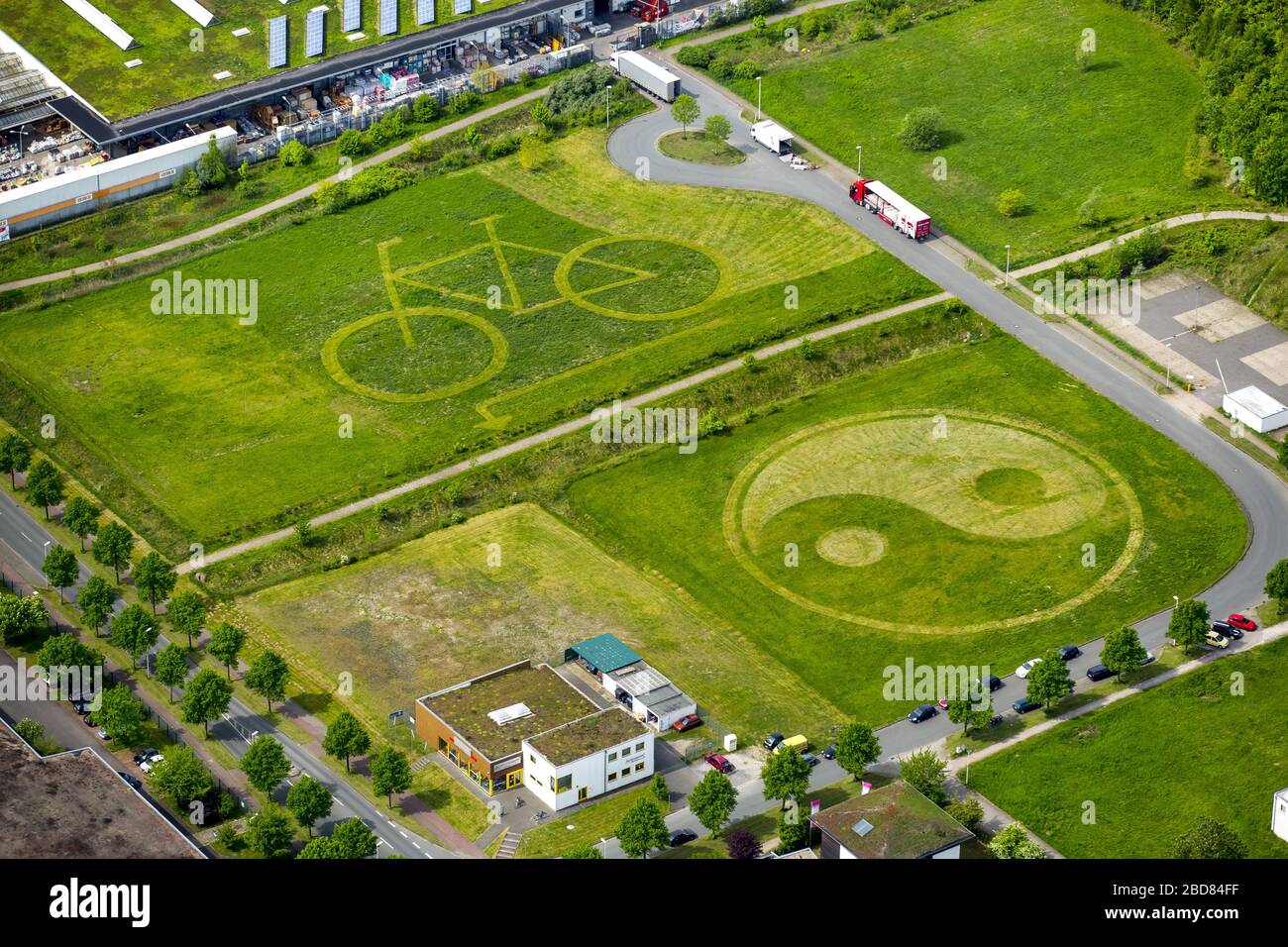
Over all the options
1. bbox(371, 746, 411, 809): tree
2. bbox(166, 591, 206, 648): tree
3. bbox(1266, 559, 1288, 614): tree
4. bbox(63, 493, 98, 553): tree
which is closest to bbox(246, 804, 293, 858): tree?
bbox(371, 746, 411, 809): tree

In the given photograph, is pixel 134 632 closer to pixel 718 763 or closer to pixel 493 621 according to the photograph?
pixel 493 621

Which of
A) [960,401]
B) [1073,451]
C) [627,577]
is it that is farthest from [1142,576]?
[627,577]

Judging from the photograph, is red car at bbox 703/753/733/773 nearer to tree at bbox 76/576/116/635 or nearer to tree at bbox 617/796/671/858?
tree at bbox 617/796/671/858

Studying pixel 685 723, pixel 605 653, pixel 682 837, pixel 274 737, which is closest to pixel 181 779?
pixel 274 737

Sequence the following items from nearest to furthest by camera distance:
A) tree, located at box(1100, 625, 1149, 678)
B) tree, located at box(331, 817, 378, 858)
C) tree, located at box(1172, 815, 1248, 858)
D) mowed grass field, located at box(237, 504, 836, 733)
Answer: tree, located at box(1172, 815, 1248, 858), tree, located at box(331, 817, 378, 858), tree, located at box(1100, 625, 1149, 678), mowed grass field, located at box(237, 504, 836, 733)

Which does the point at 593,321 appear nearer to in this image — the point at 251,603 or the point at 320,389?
the point at 320,389
